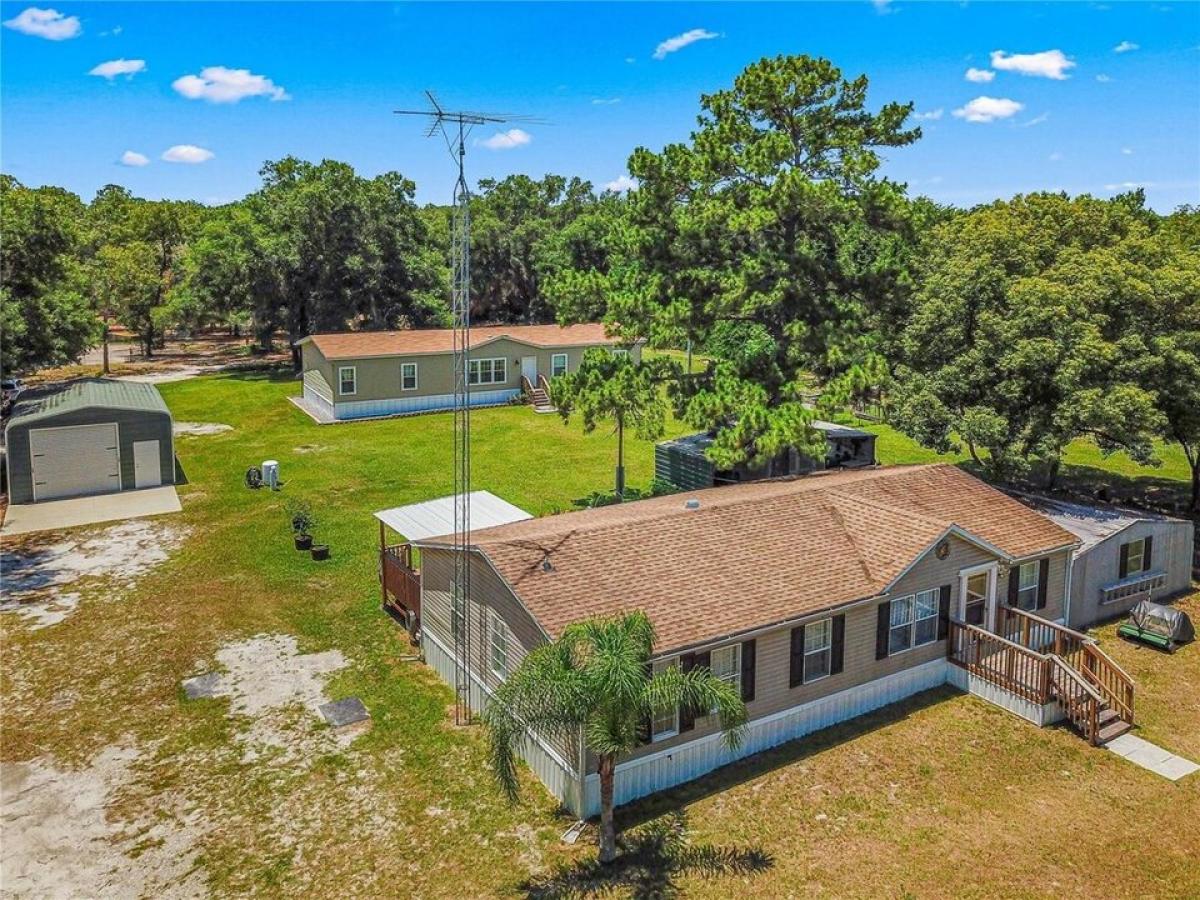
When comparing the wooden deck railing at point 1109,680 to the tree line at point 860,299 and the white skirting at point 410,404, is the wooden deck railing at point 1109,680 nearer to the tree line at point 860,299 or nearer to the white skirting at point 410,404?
the tree line at point 860,299

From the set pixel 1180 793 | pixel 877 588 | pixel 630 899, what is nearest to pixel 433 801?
pixel 630 899

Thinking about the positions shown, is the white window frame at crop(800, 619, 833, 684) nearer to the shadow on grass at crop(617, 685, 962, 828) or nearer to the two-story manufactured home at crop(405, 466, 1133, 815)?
the two-story manufactured home at crop(405, 466, 1133, 815)

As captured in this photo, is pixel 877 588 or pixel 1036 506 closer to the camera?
pixel 877 588

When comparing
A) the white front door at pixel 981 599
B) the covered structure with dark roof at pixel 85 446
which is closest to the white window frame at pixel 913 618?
the white front door at pixel 981 599

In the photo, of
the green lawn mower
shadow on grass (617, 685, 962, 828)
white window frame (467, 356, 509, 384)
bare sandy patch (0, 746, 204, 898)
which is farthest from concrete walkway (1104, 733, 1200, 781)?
white window frame (467, 356, 509, 384)

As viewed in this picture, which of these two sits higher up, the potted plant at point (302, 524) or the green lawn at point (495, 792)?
the potted plant at point (302, 524)

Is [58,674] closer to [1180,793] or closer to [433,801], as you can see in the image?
[433,801]

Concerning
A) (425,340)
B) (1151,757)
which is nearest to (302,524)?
(1151,757)
